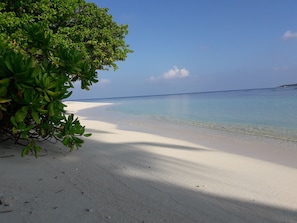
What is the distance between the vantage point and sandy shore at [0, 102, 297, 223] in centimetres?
232

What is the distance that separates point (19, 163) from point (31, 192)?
98cm

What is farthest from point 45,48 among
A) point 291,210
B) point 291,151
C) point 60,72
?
point 291,151

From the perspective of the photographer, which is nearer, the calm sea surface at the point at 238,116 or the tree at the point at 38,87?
the tree at the point at 38,87

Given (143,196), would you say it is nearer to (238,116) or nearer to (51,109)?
(51,109)

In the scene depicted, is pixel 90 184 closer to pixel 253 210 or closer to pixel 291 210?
pixel 253 210

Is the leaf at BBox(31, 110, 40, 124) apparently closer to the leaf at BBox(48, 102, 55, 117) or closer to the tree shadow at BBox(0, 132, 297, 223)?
the leaf at BBox(48, 102, 55, 117)

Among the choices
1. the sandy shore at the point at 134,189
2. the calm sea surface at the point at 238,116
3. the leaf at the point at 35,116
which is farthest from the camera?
the calm sea surface at the point at 238,116

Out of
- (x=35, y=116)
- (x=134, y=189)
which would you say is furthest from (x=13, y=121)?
(x=134, y=189)

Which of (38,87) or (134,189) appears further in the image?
(38,87)

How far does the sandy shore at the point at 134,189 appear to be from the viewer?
91.5 inches

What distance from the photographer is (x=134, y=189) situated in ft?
9.68

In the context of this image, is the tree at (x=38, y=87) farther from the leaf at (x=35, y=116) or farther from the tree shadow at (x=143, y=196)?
the tree shadow at (x=143, y=196)

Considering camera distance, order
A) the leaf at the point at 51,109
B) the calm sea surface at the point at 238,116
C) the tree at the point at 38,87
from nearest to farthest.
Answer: the tree at the point at 38,87
the leaf at the point at 51,109
the calm sea surface at the point at 238,116

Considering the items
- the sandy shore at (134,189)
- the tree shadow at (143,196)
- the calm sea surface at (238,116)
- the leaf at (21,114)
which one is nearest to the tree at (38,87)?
the leaf at (21,114)
